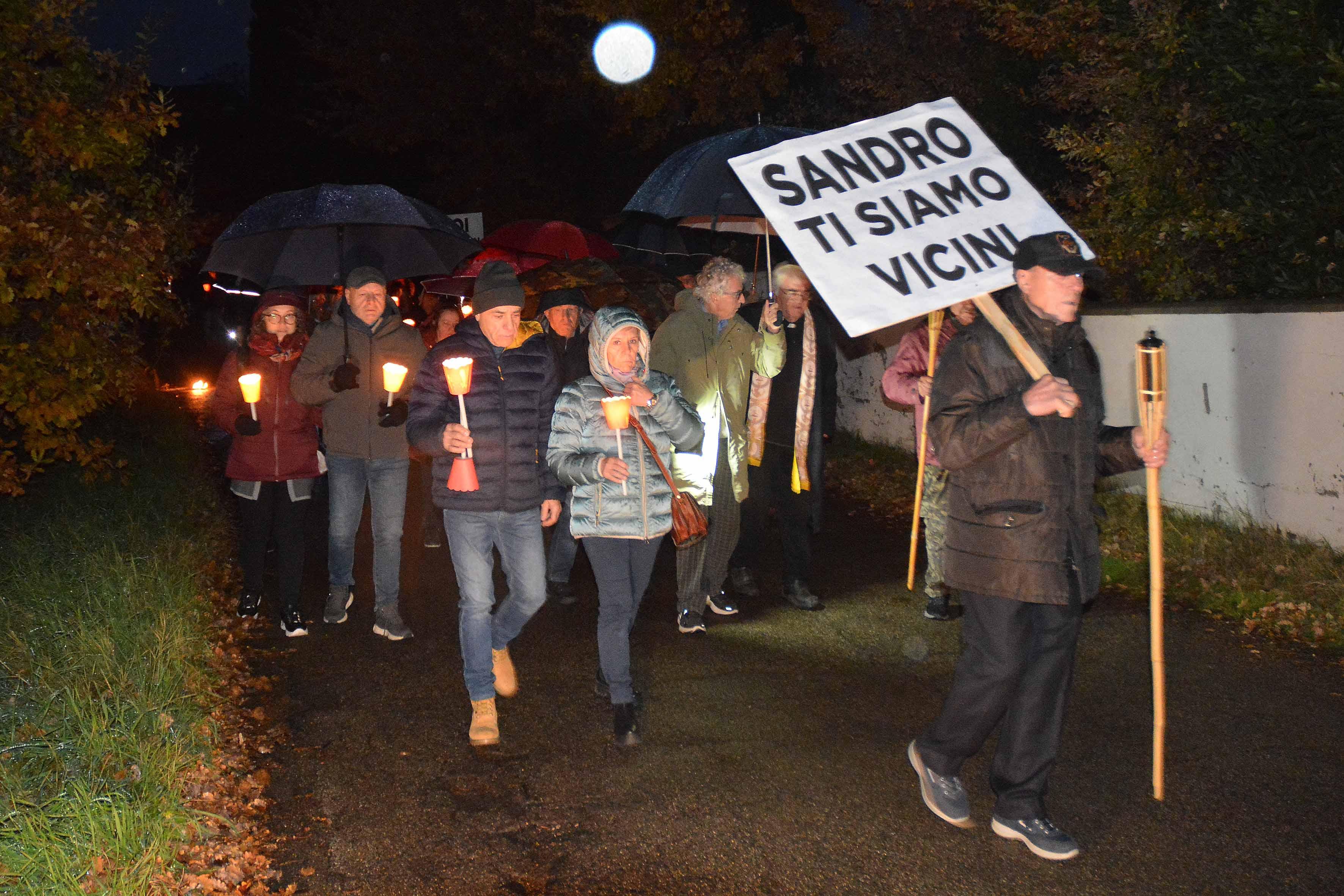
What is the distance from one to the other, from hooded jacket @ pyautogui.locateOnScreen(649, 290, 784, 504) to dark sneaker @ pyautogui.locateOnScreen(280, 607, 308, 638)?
246 cm

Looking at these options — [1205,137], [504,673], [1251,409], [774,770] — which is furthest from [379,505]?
[1205,137]

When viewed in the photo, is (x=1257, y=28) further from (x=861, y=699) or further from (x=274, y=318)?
(x=274, y=318)

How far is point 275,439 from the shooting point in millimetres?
6938

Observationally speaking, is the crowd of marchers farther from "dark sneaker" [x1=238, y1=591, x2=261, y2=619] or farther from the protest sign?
the protest sign

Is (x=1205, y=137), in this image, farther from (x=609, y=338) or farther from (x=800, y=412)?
(x=609, y=338)

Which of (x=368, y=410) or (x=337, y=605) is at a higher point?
(x=368, y=410)

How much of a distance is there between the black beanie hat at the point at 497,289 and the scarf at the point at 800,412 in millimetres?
2217

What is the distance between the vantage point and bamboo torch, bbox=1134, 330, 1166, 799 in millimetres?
3934

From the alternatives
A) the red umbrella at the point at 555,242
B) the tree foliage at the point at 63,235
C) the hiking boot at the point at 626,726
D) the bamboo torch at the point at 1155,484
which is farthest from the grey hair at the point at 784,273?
the red umbrella at the point at 555,242

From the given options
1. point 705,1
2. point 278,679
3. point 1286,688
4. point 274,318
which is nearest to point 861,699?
point 1286,688

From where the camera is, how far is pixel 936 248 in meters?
4.21

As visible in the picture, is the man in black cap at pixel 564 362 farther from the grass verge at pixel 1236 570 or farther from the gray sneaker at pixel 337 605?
the grass verge at pixel 1236 570

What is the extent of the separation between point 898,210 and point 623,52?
1595cm

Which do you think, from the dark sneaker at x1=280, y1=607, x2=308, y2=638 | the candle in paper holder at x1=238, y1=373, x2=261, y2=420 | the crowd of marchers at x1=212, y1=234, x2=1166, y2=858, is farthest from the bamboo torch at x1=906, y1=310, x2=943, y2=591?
the candle in paper holder at x1=238, y1=373, x2=261, y2=420
